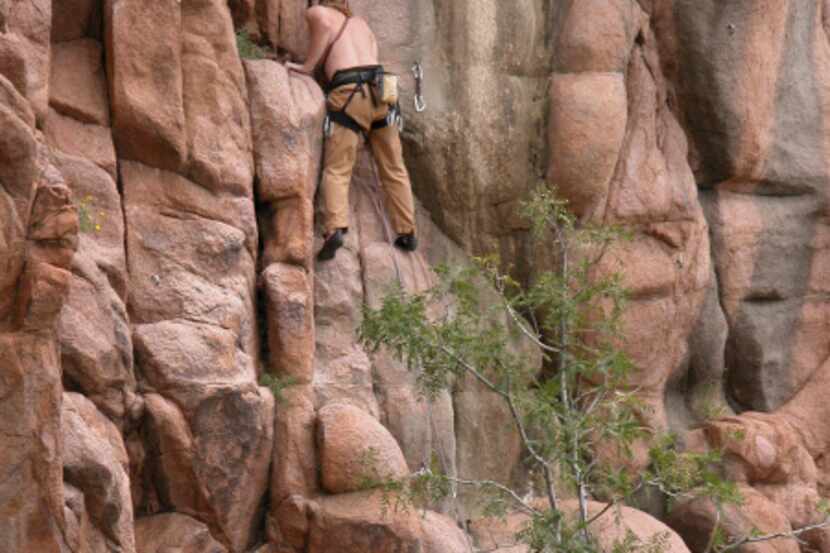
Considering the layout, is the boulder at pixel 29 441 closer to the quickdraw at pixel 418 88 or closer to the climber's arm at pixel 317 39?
the climber's arm at pixel 317 39

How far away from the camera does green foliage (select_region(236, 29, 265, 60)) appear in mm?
17016

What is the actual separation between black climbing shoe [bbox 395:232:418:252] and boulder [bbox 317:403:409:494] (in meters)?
2.37

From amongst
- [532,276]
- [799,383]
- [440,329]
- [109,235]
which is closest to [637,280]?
[532,276]

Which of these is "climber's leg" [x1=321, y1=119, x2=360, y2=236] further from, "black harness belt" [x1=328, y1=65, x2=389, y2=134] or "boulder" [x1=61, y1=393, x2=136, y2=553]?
"boulder" [x1=61, y1=393, x2=136, y2=553]

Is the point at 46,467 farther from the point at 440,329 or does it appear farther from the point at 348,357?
the point at 348,357

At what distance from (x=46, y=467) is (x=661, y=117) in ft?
32.8

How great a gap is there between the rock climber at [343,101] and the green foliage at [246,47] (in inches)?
10.7

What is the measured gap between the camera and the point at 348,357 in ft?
55.2

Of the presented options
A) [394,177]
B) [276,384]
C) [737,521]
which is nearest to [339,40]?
[394,177]

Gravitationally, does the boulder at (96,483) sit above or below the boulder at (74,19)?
below

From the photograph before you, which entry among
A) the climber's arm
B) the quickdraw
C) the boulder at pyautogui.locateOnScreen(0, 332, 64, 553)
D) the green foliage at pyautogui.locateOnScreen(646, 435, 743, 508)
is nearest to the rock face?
the boulder at pyautogui.locateOnScreen(0, 332, 64, 553)

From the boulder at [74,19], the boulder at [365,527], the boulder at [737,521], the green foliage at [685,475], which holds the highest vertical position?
the boulder at [74,19]

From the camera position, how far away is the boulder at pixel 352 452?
15570 mm

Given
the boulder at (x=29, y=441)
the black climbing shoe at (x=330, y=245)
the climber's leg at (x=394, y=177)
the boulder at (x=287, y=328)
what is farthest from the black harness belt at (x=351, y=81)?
the boulder at (x=29, y=441)
